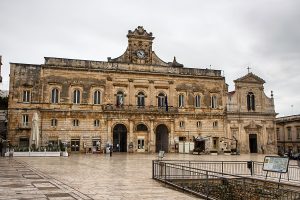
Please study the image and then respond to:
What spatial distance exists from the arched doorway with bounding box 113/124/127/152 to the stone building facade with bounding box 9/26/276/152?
0.41ft

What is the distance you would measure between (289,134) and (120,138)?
28.5 metres

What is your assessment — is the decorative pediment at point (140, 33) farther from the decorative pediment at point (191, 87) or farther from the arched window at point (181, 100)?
the arched window at point (181, 100)

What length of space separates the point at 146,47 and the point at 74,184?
1343 inches

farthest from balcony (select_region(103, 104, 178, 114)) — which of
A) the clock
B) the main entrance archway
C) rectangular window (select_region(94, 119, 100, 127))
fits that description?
the main entrance archway

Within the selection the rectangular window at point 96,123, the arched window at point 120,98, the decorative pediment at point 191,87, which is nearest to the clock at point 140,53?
the arched window at point 120,98

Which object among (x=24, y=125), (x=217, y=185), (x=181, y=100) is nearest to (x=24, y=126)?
(x=24, y=125)

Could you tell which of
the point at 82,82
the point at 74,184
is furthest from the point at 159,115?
the point at 74,184

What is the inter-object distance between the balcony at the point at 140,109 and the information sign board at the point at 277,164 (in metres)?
28.6

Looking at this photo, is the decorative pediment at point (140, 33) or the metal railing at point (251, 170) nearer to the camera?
the metal railing at point (251, 170)

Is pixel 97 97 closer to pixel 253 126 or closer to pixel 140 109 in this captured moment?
pixel 140 109

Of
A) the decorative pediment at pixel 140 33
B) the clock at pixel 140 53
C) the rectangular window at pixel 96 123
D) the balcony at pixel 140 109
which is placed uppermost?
the decorative pediment at pixel 140 33

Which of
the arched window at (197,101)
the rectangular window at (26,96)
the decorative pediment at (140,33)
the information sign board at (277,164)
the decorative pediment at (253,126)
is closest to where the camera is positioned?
the information sign board at (277,164)

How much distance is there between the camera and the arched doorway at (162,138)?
45.2 meters

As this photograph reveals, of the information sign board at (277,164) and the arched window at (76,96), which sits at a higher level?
the arched window at (76,96)
